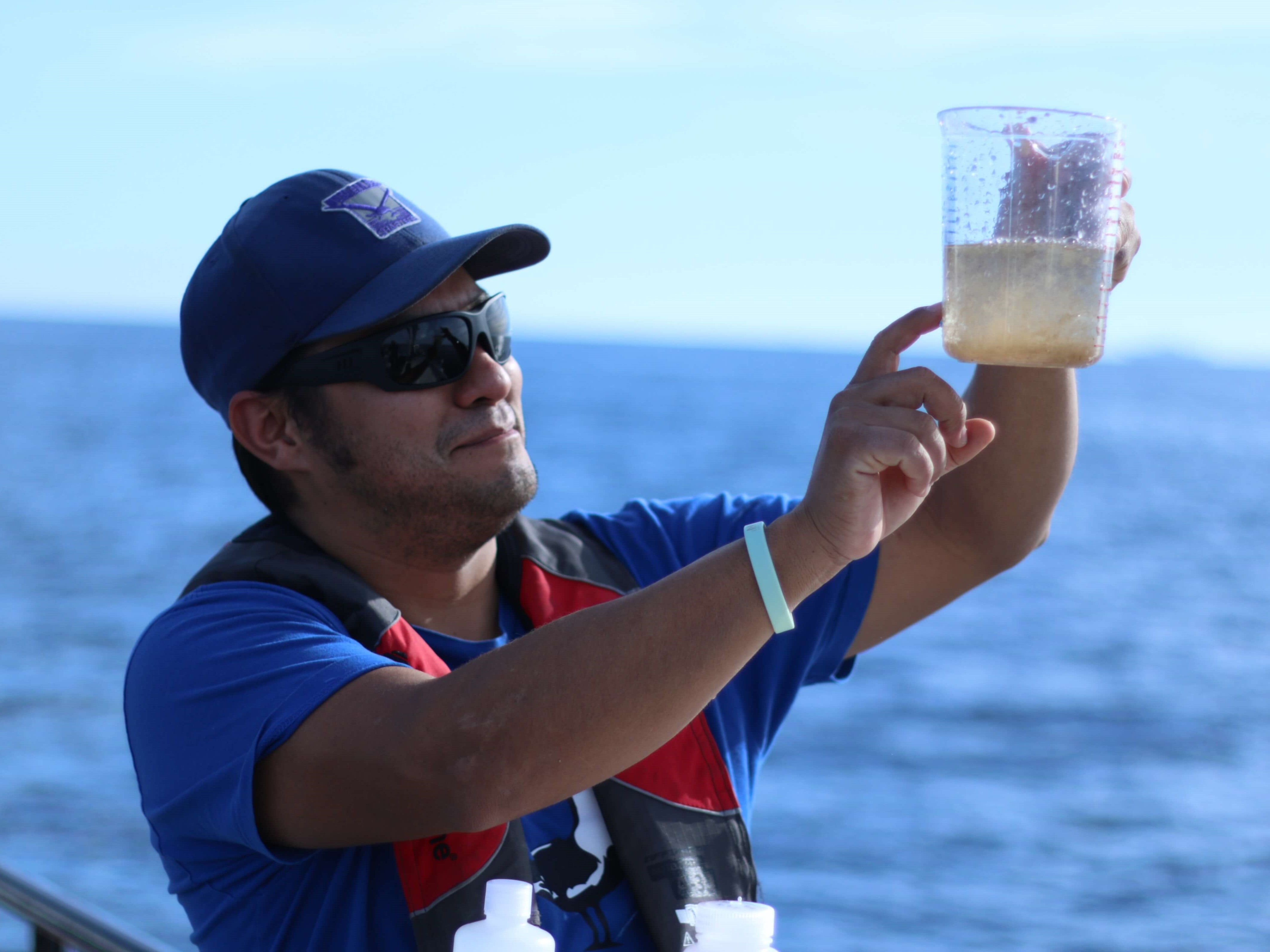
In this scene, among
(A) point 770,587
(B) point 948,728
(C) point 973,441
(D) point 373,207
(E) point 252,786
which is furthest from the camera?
(B) point 948,728

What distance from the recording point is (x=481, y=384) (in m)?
2.38

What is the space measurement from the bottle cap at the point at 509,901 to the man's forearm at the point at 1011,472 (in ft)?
3.91

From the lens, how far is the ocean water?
1162 centimetres

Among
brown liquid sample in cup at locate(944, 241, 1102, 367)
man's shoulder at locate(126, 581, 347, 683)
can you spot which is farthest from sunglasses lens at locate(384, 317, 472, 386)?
brown liquid sample in cup at locate(944, 241, 1102, 367)

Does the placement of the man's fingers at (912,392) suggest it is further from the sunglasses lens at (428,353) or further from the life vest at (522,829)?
the sunglasses lens at (428,353)

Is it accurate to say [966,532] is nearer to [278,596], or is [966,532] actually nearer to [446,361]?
[446,361]

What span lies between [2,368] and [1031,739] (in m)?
75.7

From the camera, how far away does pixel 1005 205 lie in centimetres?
173

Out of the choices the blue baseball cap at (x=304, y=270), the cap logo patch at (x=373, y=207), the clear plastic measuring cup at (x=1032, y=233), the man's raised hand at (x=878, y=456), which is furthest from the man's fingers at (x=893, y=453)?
the cap logo patch at (x=373, y=207)

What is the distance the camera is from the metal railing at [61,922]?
6.63ft

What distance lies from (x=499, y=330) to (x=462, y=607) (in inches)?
21.5

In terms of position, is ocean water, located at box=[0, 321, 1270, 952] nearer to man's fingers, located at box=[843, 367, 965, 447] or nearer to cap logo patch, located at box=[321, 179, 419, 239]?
cap logo patch, located at box=[321, 179, 419, 239]

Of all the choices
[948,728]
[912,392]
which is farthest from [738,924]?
[948,728]

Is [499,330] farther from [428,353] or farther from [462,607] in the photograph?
[462,607]
